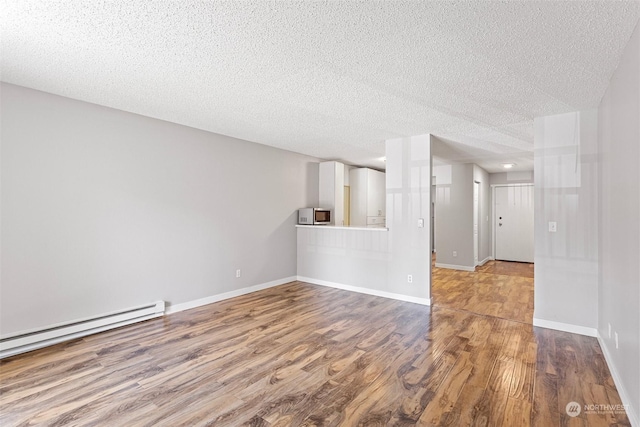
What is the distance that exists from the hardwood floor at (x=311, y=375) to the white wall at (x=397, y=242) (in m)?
0.89

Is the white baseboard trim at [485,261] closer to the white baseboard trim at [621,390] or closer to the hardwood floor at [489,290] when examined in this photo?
the hardwood floor at [489,290]

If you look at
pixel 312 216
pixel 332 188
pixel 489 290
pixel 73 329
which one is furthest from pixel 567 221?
pixel 73 329

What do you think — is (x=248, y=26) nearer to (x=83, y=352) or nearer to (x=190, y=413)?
(x=190, y=413)

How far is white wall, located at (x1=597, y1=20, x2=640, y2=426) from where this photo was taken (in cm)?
188

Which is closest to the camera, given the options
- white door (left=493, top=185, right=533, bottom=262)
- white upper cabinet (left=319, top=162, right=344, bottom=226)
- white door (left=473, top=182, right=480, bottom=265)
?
white upper cabinet (left=319, top=162, right=344, bottom=226)

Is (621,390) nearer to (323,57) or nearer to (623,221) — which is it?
(623,221)

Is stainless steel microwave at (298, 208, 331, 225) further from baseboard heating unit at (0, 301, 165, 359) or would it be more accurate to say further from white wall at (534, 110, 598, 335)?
white wall at (534, 110, 598, 335)

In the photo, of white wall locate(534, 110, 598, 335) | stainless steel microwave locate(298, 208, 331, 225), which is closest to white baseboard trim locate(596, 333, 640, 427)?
white wall locate(534, 110, 598, 335)

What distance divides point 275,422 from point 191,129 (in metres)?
3.60

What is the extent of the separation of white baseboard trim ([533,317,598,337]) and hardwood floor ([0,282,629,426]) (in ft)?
0.34

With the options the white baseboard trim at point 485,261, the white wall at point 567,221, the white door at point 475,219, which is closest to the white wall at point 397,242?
the white wall at point 567,221

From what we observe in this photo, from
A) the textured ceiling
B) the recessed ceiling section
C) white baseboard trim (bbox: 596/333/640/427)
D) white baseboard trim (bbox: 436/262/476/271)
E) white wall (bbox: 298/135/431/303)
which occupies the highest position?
the recessed ceiling section

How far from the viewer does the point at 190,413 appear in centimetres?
202

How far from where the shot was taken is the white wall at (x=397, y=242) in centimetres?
445
